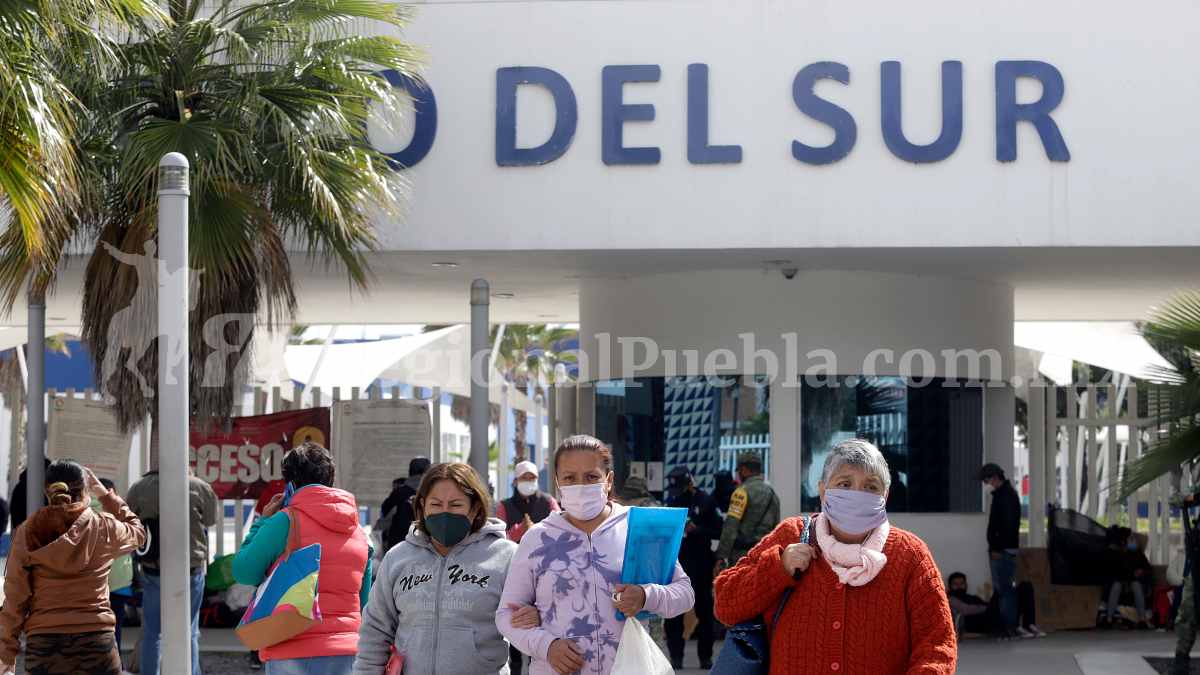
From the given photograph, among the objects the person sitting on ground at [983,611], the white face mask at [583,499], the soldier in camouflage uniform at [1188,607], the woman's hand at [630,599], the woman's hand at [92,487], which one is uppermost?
the white face mask at [583,499]

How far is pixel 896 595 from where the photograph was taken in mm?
4055

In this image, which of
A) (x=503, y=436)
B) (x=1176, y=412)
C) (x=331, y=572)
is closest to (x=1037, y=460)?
(x=1176, y=412)

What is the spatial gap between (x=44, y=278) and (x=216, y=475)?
4.57 m

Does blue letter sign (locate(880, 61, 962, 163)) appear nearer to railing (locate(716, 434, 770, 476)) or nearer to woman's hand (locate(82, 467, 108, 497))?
railing (locate(716, 434, 770, 476))

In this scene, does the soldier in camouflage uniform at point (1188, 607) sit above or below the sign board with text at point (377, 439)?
below

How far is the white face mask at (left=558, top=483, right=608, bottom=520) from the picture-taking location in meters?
4.89

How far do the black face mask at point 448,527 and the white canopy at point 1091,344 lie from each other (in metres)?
14.0

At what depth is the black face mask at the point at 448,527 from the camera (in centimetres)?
497

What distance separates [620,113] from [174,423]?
5.84m

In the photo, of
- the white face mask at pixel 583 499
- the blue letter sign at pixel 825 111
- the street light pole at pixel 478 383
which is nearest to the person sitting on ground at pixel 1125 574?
the blue letter sign at pixel 825 111

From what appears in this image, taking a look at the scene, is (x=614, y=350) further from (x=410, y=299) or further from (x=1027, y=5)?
(x=1027, y=5)

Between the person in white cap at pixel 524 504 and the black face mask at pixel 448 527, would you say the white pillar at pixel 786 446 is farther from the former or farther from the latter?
the black face mask at pixel 448 527

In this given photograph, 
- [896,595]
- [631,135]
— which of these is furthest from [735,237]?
[896,595]

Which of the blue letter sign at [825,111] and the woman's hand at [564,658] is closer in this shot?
the woman's hand at [564,658]
